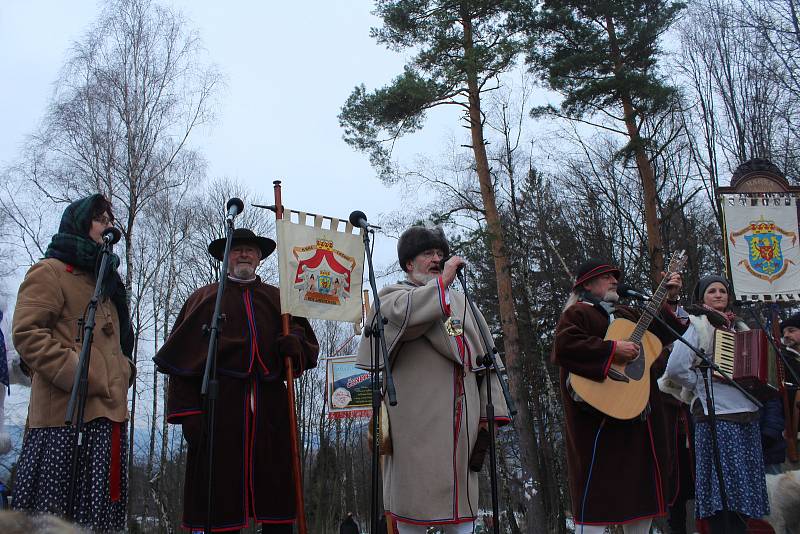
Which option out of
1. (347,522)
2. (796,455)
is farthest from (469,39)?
(796,455)

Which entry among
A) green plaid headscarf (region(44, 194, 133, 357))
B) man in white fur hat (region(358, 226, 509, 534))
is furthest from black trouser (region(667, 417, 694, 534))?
green plaid headscarf (region(44, 194, 133, 357))

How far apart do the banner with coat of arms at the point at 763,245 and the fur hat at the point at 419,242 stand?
5.82 meters

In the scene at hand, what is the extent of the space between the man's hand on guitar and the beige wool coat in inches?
30.8

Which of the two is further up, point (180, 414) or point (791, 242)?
point (791, 242)

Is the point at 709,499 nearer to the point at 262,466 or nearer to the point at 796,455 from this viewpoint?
the point at 796,455

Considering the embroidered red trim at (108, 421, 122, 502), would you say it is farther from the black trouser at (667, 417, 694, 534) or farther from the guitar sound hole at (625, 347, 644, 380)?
the black trouser at (667, 417, 694, 534)

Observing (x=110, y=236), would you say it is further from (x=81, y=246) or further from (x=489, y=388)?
(x=489, y=388)

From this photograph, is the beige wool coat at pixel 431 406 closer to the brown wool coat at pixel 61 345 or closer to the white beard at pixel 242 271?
the white beard at pixel 242 271

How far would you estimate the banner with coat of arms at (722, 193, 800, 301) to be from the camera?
8797mm

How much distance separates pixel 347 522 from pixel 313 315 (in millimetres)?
7721

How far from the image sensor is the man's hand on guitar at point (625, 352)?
441 cm

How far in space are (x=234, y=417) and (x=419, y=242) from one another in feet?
5.13

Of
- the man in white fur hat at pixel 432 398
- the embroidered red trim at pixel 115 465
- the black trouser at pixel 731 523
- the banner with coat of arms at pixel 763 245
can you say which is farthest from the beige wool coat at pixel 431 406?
the banner with coat of arms at pixel 763 245

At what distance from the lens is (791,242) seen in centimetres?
897
